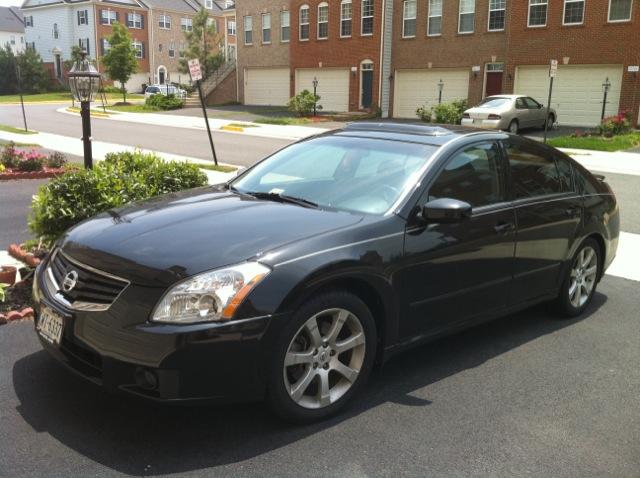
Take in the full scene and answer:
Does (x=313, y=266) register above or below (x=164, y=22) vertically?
below

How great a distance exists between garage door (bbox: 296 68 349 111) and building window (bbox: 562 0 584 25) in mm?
12790

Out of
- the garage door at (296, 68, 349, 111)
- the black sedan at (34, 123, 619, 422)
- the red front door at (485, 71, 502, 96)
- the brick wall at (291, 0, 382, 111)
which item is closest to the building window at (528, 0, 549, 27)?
the red front door at (485, 71, 502, 96)

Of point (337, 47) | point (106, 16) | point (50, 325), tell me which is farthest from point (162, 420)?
point (106, 16)

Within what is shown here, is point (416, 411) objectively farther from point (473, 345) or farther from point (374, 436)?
point (473, 345)

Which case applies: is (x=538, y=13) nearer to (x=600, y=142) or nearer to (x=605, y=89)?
(x=605, y=89)

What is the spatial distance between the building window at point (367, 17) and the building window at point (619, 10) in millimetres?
12506

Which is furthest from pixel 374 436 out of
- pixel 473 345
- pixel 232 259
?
pixel 473 345

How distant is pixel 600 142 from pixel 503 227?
18.9m

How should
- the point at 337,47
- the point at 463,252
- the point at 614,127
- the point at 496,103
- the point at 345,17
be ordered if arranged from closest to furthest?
1. the point at 463,252
2. the point at 614,127
3. the point at 496,103
4. the point at 345,17
5. the point at 337,47

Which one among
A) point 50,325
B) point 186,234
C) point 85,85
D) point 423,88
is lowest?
point 50,325

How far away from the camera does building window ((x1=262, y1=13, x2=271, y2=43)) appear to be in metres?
43.3

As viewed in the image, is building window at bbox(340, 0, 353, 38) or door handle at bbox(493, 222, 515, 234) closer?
door handle at bbox(493, 222, 515, 234)

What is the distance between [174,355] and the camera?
3160mm

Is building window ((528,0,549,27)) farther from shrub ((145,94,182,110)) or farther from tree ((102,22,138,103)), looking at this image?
tree ((102,22,138,103))
